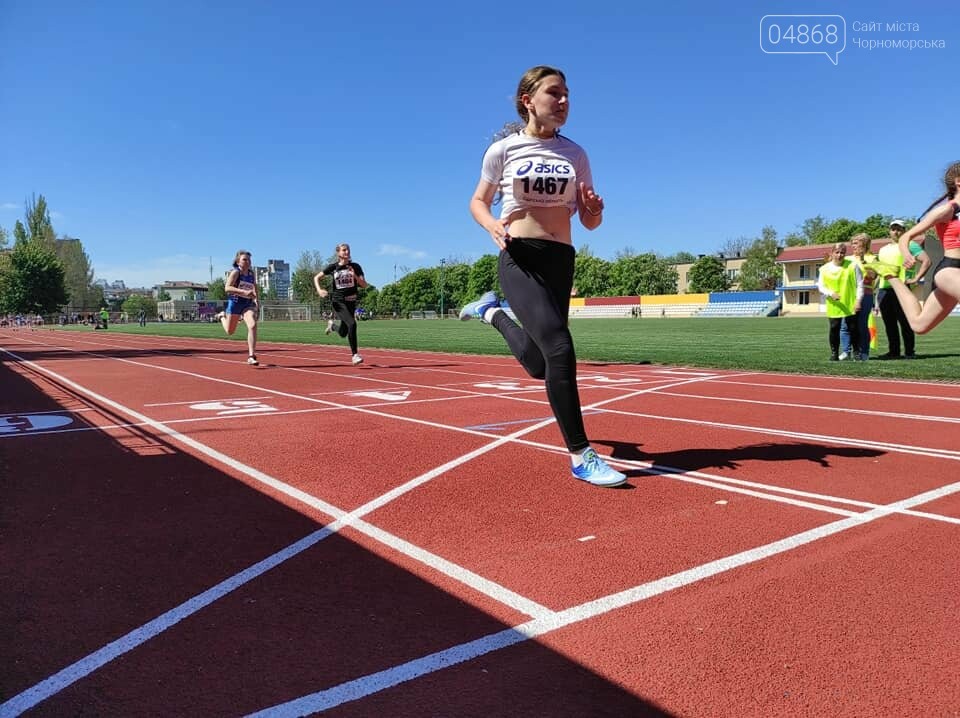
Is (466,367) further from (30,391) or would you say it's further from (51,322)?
(51,322)

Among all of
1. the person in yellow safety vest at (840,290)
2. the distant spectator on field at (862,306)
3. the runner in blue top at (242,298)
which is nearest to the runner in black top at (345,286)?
the runner in blue top at (242,298)

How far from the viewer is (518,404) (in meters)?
7.78

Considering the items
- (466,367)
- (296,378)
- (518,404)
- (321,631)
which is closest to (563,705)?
(321,631)

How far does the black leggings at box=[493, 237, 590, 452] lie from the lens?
430 cm

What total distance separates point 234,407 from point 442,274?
12925 cm

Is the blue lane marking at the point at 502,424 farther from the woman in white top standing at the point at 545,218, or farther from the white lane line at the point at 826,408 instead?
the white lane line at the point at 826,408

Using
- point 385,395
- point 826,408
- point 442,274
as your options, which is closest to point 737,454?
point 826,408

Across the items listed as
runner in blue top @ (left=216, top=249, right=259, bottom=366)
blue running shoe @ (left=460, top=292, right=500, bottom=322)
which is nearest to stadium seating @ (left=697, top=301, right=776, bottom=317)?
runner in blue top @ (left=216, top=249, right=259, bottom=366)

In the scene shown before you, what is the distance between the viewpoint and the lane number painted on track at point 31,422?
632 centimetres

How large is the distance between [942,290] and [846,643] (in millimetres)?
4431

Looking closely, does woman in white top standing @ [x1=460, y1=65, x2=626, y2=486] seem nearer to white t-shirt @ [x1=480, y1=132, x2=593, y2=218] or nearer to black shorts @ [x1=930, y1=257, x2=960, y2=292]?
white t-shirt @ [x1=480, y1=132, x2=593, y2=218]

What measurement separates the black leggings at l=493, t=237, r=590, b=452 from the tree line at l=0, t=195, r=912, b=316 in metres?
56.9

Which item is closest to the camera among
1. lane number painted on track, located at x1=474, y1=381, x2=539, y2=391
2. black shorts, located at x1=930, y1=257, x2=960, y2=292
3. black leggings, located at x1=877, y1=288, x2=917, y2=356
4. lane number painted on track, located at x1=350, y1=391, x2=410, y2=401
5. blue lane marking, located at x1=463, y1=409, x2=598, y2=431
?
black shorts, located at x1=930, y1=257, x2=960, y2=292

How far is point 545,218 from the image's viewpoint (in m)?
4.40
